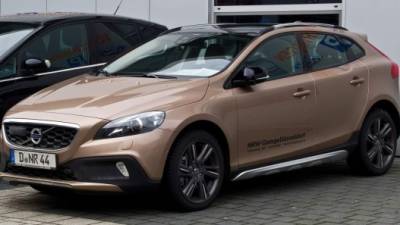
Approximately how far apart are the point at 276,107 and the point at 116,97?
60.6 inches

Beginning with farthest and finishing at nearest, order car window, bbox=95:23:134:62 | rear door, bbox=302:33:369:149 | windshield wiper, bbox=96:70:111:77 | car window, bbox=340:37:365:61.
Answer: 1. car window, bbox=95:23:134:62
2. car window, bbox=340:37:365:61
3. rear door, bbox=302:33:369:149
4. windshield wiper, bbox=96:70:111:77

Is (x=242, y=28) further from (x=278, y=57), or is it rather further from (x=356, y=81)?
(x=356, y=81)

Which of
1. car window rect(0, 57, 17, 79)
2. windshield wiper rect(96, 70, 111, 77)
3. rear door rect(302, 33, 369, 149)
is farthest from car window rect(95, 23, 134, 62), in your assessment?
rear door rect(302, 33, 369, 149)

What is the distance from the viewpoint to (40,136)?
613cm

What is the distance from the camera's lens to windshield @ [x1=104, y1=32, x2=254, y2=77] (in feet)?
22.8

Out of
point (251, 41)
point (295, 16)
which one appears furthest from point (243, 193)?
point (295, 16)

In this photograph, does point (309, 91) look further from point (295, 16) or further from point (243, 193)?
point (295, 16)

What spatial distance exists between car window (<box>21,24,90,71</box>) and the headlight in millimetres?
2389

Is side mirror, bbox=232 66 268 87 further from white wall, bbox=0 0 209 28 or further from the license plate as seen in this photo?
white wall, bbox=0 0 209 28

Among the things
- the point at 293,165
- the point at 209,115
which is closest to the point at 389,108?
the point at 293,165

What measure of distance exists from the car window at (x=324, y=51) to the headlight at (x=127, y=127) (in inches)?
86.6

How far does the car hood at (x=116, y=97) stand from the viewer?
611 centimetres

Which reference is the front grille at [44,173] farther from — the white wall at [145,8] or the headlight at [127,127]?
the white wall at [145,8]

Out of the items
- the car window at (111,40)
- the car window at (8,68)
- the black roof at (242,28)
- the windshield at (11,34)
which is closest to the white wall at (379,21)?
the black roof at (242,28)
